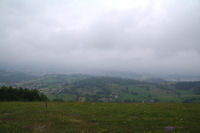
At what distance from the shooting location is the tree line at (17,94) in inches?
1200

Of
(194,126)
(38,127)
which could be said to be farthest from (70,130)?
(194,126)

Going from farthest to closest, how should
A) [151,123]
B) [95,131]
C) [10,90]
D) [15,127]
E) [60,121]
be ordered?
[10,90] < [60,121] < [151,123] < [15,127] < [95,131]

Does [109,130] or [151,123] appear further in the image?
[151,123]

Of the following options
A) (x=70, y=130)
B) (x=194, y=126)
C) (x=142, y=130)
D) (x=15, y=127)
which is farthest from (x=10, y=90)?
(x=194, y=126)

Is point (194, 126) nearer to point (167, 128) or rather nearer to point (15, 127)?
point (167, 128)

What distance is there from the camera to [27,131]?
30.7 ft

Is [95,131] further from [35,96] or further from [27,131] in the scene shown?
Answer: [35,96]

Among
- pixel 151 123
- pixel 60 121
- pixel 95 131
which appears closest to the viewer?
pixel 95 131

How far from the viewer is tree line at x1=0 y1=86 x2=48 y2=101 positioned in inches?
1200

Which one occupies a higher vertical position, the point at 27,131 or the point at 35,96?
the point at 27,131

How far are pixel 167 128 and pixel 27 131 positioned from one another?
12.3m

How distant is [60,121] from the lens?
38.5 feet

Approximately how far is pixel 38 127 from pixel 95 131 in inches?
221

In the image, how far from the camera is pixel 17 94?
106 feet
